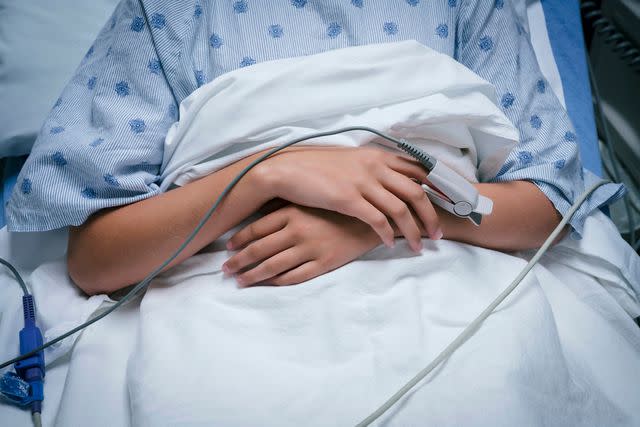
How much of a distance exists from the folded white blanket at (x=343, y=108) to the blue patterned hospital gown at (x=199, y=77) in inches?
1.6

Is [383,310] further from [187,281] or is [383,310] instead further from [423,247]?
[187,281]

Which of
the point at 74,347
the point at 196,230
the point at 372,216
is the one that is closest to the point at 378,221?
the point at 372,216

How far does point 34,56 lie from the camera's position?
1118mm

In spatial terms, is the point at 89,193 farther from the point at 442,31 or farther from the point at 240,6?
the point at 442,31

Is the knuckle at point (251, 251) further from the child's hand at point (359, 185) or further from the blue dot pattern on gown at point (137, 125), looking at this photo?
the blue dot pattern on gown at point (137, 125)

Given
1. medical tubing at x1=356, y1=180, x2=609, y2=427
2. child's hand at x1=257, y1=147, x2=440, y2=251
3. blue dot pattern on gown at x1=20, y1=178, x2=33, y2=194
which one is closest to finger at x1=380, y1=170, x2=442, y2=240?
child's hand at x1=257, y1=147, x2=440, y2=251

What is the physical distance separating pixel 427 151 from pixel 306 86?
0.19 meters

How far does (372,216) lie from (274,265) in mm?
142

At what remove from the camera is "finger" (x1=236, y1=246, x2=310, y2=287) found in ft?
2.36

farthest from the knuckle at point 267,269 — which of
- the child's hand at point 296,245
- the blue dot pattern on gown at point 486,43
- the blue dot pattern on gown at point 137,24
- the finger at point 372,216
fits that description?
the blue dot pattern on gown at point 486,43

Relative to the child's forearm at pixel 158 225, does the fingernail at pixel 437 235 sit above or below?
below

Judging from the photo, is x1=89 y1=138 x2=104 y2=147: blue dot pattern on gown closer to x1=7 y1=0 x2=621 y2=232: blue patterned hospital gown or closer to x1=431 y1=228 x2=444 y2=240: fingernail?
x1=7 y1=0 x2=621 y2=232: blue patterned hospital gown

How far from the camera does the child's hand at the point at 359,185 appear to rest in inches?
28.1

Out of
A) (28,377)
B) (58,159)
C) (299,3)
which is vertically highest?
(299,3)
